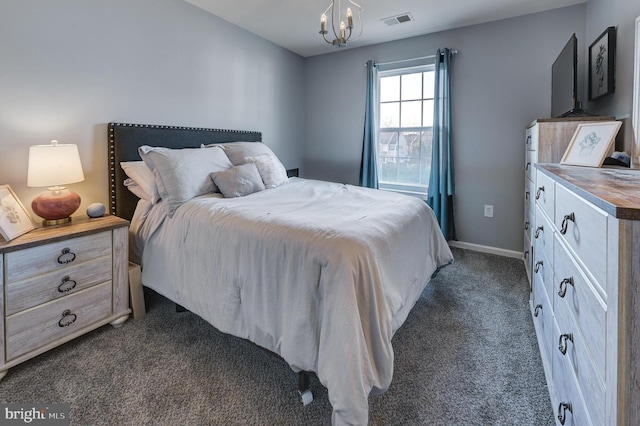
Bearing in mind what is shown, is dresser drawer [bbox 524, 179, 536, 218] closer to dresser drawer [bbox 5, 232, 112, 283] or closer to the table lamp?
dresser drawer [bbox 5, 232, 112, 283]

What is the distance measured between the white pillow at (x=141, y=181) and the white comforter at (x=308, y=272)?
111 mm

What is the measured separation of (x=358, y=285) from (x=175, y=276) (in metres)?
1.29

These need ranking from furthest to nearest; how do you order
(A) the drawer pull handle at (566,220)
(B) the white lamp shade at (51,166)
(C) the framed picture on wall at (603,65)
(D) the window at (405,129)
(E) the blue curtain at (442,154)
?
(D) the window at (405,129), (E) the blue curtain at (442,154), (C) the framed picture on wall at (603,65), (B) the white lamp shade at (51,166), (A) the drawer pull handle at (566,220)

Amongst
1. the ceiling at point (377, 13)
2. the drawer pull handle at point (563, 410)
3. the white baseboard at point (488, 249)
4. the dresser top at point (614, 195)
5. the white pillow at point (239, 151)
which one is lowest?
the drawer pull handle at point (563, 410)

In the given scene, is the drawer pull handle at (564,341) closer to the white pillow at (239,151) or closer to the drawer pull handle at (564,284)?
the drawer pull handle at (564,284)

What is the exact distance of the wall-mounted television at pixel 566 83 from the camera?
6.98 ft

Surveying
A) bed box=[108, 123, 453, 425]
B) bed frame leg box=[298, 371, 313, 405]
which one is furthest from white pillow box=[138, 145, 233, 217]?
bed frame leg box=[298, 371, 313, 405]

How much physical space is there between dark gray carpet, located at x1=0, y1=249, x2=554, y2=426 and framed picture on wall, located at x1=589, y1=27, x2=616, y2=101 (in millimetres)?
1638

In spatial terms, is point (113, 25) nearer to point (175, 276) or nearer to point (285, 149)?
point (175, 276)

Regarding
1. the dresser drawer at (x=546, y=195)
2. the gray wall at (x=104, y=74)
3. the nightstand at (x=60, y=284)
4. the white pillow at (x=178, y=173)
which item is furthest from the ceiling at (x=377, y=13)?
the nightstand at (x=60, y=284)

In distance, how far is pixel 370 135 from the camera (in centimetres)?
388

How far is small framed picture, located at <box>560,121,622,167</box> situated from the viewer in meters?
1.67

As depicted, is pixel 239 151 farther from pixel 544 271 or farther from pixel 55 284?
pixel 544 271

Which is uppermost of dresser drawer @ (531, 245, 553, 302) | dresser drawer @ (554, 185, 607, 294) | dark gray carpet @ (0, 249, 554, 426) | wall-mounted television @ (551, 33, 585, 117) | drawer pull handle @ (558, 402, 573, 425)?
wall-mounted television @ (551, 33, 585, 117)
